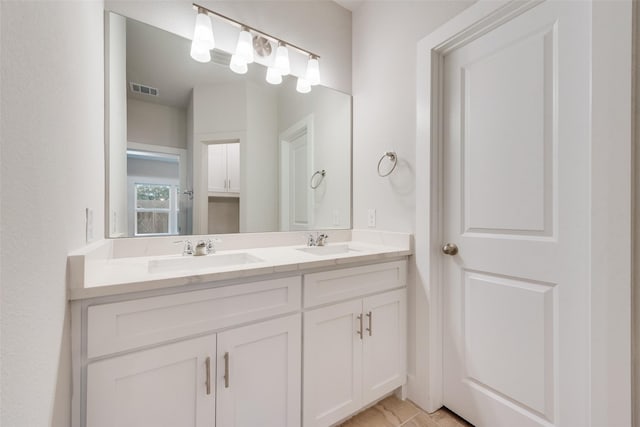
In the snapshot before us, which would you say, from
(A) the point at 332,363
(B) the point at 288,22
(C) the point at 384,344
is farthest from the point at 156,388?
(B) the point at 288,22

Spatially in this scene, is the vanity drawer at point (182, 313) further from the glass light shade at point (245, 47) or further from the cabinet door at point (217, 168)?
the glass light shade at point (245, 47)

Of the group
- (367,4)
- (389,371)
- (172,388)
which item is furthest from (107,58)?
(389,371)

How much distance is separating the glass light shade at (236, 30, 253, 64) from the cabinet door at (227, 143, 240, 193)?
48cm

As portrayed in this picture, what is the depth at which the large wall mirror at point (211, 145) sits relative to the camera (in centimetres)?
127

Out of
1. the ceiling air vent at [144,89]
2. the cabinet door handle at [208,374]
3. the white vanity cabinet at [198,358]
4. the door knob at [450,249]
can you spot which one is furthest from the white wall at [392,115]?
the ceiling air vent at [144,89]

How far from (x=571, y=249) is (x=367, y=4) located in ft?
6.14

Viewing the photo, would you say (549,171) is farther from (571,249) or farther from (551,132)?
(571,249)

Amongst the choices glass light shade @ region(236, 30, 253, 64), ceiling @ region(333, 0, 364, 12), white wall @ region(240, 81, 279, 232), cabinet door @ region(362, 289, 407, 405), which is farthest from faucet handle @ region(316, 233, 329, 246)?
ceiling @ region(333, 0, 364, 12)

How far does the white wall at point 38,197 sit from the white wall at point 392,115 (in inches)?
55.3

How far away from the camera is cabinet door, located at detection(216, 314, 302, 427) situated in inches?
37.6

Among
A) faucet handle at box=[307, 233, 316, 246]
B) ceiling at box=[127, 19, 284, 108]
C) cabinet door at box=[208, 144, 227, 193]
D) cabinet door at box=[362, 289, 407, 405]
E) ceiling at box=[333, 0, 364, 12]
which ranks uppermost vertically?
ceiling at box=[333, 0, 364, 12]

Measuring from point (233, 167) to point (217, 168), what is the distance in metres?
0.09

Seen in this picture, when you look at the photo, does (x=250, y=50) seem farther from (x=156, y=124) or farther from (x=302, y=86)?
(x=156, y=124)
